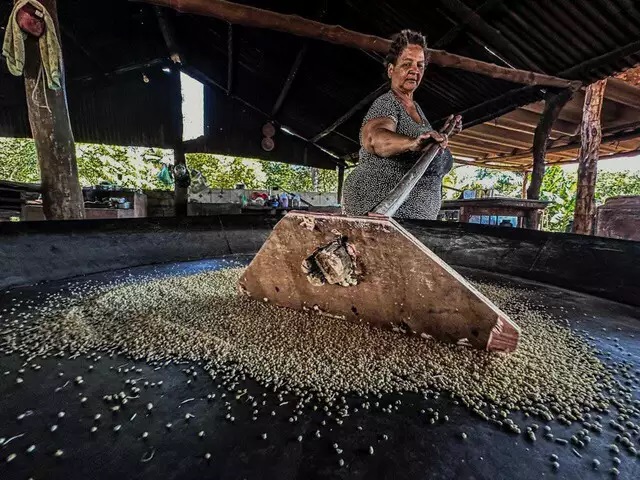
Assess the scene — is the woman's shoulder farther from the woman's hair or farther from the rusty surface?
the rusty surface

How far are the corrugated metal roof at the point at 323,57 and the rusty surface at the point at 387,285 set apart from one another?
2.91 metres

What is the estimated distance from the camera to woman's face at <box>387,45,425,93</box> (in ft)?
5.30

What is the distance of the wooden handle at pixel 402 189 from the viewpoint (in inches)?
43.8

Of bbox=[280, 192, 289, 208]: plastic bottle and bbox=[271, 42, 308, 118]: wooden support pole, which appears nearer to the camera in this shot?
bbox=[271, 42, 308, 118]: wooden support pole

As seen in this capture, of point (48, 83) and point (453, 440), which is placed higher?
point (48, 83)

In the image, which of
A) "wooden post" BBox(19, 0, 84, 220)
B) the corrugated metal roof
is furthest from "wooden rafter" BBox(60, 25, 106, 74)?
"wooden post" BBox(19, 0, 84, 220)

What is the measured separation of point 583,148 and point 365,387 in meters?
4.82

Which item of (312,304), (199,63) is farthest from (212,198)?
(312,304)

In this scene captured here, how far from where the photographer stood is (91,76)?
5.89 metres

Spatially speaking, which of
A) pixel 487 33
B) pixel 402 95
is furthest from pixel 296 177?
pixel 402 95

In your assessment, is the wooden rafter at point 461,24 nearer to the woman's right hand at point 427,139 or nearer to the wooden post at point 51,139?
the woman's right hand at point 427,139

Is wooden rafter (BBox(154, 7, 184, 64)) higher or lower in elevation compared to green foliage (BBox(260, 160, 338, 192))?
higher

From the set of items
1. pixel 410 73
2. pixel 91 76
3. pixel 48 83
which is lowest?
pixel 410 73

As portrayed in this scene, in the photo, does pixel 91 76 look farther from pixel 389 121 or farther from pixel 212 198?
pixel 389 121
